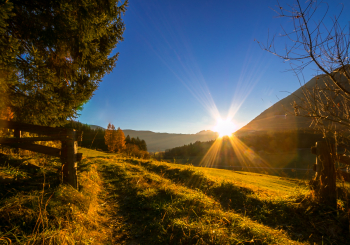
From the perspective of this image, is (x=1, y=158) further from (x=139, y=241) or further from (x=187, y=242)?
(x=187, y=242)

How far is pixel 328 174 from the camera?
173 inches

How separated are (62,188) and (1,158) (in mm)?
2944

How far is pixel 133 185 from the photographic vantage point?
5797 mm

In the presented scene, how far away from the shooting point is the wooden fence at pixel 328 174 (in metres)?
4.28

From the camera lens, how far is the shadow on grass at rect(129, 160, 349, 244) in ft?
11.0

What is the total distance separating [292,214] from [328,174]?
1567 mm

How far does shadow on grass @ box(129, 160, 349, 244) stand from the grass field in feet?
0.05

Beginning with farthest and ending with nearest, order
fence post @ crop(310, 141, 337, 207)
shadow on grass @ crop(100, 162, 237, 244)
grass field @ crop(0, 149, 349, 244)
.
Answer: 1. fence post @ crop(310, 141, 337, 207)
2. shadow on grass @ crop(100, 162, 237, 244)
3. grass field @ crop(0, 149, 349, 244)

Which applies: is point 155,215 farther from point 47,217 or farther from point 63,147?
point 63,147

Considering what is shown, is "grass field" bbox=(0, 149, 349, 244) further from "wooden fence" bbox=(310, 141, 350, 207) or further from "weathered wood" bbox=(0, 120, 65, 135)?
"weathered wood" bbox=(0, 120, 65, 135)

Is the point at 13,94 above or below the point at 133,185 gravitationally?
above

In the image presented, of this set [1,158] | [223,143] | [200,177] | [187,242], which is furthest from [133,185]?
[223,143]

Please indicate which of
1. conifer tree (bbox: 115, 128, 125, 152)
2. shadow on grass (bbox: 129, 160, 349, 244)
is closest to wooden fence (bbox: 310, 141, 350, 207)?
shadow on grass (bbox: 129, 160, 349, 244)

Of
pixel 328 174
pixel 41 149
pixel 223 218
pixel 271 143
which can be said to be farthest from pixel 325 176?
pixel 271 143
